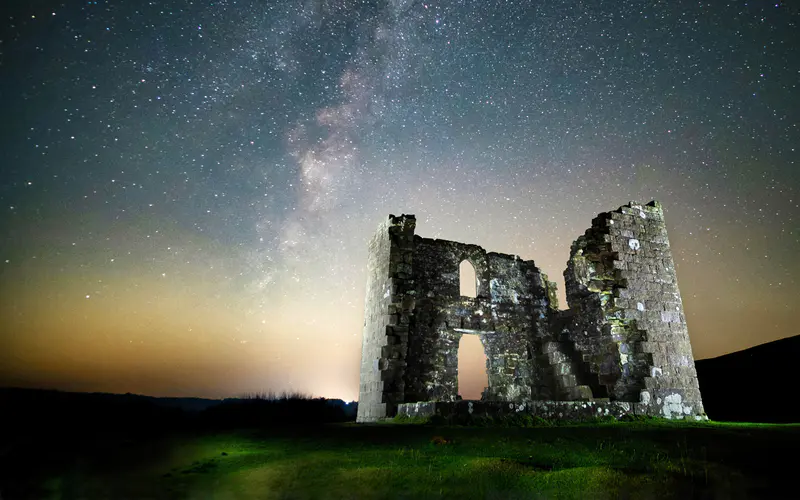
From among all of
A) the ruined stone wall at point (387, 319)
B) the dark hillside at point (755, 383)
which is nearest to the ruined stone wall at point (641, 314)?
the ruined stone wall at point (387, 319)

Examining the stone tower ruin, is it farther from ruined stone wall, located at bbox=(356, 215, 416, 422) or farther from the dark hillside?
the dark hillside

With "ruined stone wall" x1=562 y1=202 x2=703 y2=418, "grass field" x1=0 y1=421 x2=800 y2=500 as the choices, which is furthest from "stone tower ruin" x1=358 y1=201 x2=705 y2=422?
"grass field" x1=0 y1=421 x2=800 y2=500

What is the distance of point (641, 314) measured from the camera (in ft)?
32.1

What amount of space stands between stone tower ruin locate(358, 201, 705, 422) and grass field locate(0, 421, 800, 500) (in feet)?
9.96

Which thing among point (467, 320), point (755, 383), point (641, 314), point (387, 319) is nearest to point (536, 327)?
point (467, 320)

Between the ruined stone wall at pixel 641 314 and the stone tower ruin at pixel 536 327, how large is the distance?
0.03 metres

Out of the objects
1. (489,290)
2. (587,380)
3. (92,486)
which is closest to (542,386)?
(587,380)

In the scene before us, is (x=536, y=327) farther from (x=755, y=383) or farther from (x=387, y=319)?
(x=755, y=383)

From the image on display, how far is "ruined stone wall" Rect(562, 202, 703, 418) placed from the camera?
30.2ft

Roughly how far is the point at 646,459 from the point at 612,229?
7.26m

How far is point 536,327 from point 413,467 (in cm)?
1250

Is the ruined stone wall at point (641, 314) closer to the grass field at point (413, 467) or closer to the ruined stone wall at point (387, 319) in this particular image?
the grass field at point (413, 467)

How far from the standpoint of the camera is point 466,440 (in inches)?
215

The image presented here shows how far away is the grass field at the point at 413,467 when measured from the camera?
3283mm
